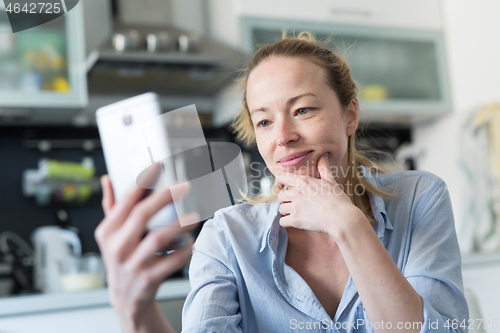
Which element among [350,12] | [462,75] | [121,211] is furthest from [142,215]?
[462,75]

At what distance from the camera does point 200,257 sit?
0.74 meters

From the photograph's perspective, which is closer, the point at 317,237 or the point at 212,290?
the point at 212,290

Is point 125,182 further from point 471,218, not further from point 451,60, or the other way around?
point 451,60

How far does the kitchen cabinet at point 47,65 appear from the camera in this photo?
6.05 ft

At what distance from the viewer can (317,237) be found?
32.5 inches

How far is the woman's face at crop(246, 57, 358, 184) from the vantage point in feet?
2.16

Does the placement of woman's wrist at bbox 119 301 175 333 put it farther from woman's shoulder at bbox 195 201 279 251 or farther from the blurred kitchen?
the blurred kitchen

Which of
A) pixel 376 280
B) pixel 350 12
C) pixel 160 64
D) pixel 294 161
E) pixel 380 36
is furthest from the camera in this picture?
pixel 380 36

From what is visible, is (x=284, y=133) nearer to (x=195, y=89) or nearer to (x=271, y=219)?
(x=271, y=219)

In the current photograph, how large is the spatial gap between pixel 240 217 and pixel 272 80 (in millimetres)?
255

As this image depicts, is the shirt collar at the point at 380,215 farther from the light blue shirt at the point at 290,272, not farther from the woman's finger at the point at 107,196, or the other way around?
the woman's finger at the point at 107,196

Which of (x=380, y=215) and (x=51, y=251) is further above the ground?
(x=380, y=215)

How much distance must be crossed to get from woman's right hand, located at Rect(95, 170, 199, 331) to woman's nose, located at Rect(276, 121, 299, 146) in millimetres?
446

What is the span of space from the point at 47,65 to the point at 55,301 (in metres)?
1.03
